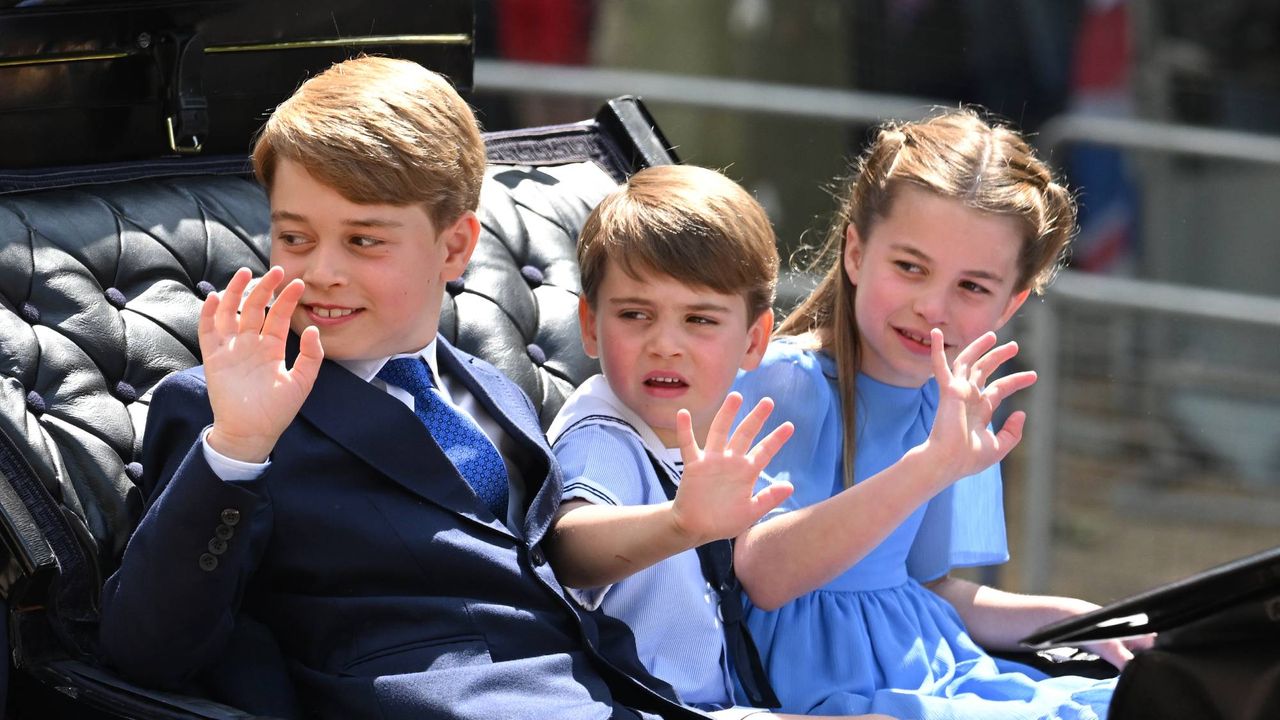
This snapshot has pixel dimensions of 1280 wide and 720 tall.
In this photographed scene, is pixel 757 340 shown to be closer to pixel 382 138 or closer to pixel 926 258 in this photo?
pixel 926 258

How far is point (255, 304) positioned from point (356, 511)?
317mm

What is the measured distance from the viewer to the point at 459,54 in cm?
299

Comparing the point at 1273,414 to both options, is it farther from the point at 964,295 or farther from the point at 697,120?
the point at 964,295

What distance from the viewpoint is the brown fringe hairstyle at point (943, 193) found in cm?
258

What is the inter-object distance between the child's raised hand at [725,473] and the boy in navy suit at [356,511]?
27 cm

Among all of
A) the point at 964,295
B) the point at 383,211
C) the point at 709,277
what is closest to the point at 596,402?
the point at 709,277

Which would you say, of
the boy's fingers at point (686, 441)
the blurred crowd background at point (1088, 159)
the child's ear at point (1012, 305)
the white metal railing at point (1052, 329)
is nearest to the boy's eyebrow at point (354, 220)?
the boy's fingers at point (686, 441)

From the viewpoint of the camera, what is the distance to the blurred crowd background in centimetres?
498

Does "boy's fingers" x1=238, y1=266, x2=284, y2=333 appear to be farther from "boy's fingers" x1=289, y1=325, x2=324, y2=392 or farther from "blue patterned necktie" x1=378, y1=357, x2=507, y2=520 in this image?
"blue patterned necktie" x1=378, y1=357, x2=507, y2=520

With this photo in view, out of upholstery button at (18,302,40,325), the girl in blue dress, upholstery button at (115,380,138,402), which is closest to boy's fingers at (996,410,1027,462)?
the girl in blue dress

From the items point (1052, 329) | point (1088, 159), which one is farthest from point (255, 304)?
point (1088, 159)

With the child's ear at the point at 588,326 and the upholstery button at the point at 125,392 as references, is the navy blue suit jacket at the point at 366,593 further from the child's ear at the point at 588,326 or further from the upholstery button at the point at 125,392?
the child's ear at the point at 588,326

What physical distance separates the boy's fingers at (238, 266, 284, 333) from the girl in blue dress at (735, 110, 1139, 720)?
2.62 ft

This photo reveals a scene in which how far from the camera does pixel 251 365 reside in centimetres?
197
